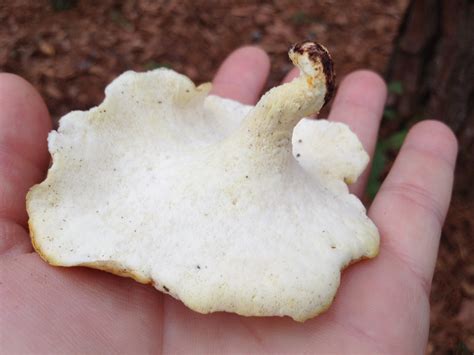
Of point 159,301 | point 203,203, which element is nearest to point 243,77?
point 203,203

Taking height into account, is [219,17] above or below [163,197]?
below

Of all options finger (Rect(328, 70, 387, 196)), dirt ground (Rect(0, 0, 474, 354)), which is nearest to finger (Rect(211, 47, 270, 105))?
finger (Rect(328, 70, 387, 196))

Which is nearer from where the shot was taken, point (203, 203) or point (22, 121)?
point (203, 203)

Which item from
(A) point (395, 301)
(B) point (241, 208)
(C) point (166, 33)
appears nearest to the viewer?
(B) point (241, 208)

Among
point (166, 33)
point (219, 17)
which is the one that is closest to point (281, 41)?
point (219, 17)

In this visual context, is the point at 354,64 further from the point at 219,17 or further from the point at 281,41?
the point at 219,17

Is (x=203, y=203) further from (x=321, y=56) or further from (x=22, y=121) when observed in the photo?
(x=22, y=121)

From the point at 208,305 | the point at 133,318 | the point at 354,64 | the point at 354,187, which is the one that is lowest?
the point at 354,64
